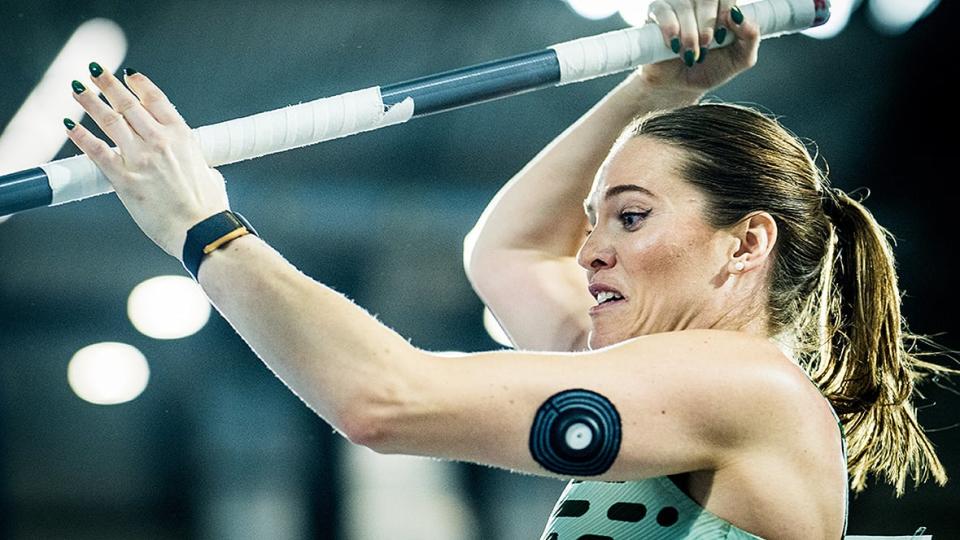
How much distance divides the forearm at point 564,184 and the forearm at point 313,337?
92 cm

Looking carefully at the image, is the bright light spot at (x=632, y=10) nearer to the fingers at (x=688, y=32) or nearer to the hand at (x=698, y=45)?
the hand at (x=698, y=45)

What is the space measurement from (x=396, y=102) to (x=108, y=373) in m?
3.04

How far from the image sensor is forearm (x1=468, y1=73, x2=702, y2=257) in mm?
2475

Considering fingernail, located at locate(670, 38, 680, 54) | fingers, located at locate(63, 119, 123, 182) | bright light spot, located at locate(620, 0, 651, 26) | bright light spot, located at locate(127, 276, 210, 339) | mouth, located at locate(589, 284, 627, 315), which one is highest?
bright light spot, located at locate(620, 0, 651, 26)

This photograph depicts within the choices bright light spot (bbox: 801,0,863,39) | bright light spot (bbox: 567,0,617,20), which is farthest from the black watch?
bright light spot (bbox: 801,0,863,39)

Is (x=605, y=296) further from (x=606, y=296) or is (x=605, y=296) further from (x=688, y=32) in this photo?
(x=688, y=32)

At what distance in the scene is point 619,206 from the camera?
2.06 m

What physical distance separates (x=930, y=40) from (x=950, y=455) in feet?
5.45

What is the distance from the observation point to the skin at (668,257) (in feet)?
6.63

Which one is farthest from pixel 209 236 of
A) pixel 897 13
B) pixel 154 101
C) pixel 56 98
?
pixel 897 13

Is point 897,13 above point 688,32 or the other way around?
above

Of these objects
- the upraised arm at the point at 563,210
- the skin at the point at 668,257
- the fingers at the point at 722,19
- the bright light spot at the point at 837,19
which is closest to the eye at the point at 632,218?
the skin at the point at 668,257

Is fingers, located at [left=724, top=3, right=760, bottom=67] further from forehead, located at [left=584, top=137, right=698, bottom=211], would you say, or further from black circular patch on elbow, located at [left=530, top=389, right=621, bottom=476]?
black circular patch on elbow, located at [left=530, top=389, right=621, bottom=476]

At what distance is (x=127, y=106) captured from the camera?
1.79 meters
